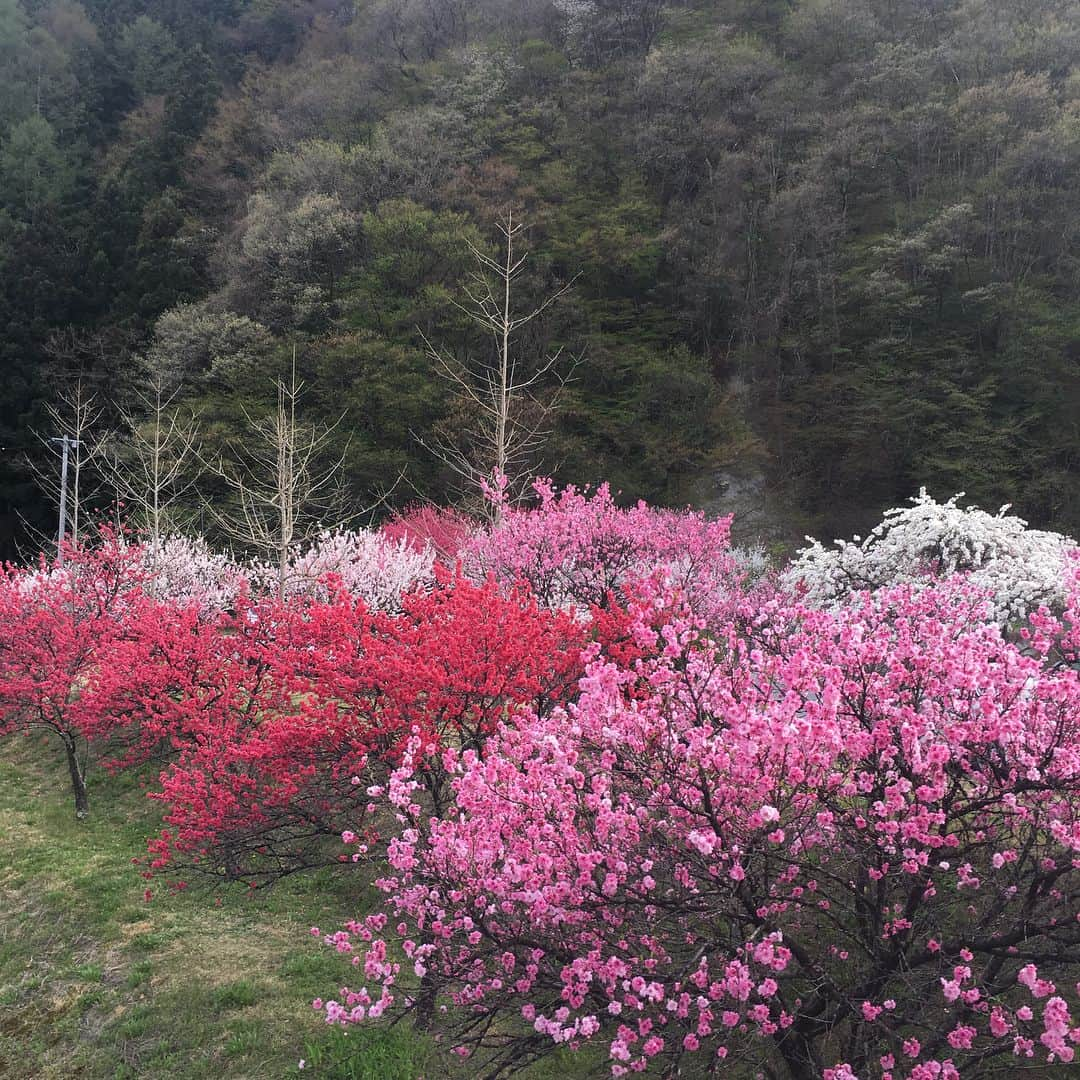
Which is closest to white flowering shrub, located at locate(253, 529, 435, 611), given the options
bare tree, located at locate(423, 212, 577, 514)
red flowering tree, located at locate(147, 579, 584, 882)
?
bare tree, located at locate(423, 212, 577, 514)

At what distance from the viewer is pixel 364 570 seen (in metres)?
14.2

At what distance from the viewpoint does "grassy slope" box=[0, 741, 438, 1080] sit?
5.16 meters

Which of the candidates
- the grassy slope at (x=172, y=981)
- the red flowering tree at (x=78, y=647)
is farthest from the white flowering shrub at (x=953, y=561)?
the red flowering tree at (x=78, y=647)

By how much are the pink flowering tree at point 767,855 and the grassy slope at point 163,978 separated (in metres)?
1.90

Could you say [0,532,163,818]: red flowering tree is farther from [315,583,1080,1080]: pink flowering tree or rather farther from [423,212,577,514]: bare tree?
[423,212,577,514]: bare tree

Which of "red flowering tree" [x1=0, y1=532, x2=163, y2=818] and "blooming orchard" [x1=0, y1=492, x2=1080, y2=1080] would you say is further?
"red flowering tree" [x1=0, y1=532, x2=163, y2=818]

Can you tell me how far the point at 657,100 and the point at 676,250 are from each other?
7155 mm

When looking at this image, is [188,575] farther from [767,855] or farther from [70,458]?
[70,458]

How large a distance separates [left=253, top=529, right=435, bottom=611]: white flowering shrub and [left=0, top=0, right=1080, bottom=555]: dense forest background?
5.06 metres

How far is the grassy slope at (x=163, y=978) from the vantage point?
516 centimetres

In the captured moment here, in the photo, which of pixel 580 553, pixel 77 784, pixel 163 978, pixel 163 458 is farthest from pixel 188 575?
pixel 163 978

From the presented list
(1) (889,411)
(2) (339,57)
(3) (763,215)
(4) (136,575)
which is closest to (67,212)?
(2) (339,57)

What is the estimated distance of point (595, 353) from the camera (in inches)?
972

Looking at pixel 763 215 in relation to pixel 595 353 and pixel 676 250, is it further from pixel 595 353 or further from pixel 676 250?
pixel 595 353
